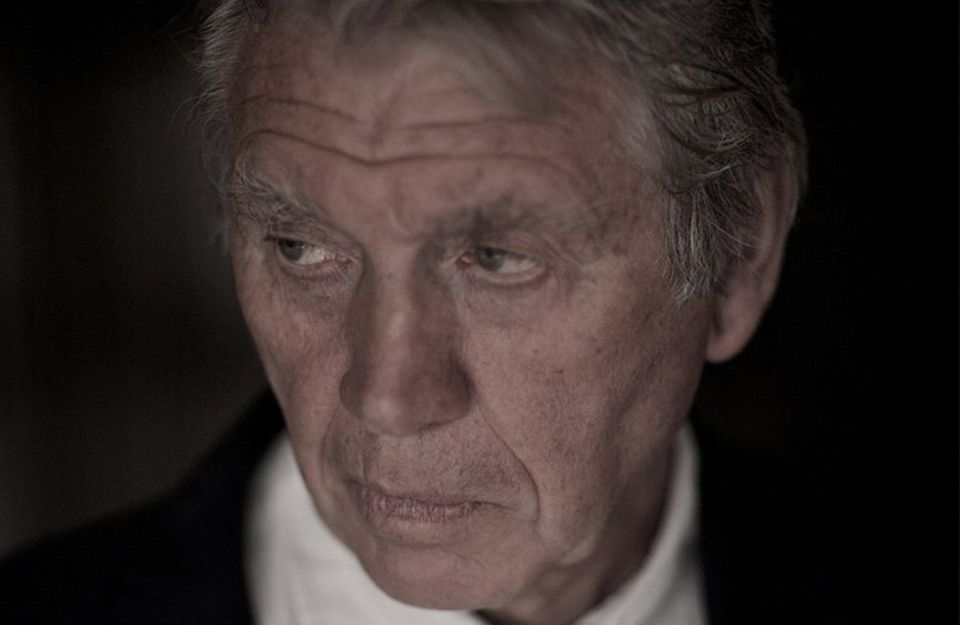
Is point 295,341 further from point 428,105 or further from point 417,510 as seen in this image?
point 428,105

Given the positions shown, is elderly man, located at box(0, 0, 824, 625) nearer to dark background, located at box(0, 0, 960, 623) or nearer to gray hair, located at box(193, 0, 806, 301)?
gray hair, located at box(193, 0, 806, 301)

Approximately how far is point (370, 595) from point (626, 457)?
39 centimetres

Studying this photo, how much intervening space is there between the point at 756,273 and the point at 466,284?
1.55 feet

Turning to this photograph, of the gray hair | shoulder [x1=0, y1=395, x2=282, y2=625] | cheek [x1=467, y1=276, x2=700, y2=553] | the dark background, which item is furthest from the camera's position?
the dark background

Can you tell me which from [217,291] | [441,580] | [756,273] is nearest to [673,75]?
[756,273]

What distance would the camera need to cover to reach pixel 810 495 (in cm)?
221

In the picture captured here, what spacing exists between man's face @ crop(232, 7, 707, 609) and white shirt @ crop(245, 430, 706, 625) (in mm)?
112

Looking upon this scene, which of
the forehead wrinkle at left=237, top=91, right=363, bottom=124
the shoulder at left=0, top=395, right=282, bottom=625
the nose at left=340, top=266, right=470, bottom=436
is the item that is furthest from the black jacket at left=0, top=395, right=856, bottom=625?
the forehead wrinkle at left=237, top=91, right=363, bottom=124

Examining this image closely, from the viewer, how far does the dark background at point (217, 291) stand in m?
2.38

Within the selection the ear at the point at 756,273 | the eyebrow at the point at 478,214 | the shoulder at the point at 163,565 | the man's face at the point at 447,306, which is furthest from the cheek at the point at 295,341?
the ear at the point at 756,273

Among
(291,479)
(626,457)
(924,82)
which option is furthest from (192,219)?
(924,82)

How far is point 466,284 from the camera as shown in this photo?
147 cm

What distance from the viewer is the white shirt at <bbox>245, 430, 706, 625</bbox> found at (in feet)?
5.77

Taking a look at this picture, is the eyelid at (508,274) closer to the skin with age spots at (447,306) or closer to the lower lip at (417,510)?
the skin with age spots at (447,306)
